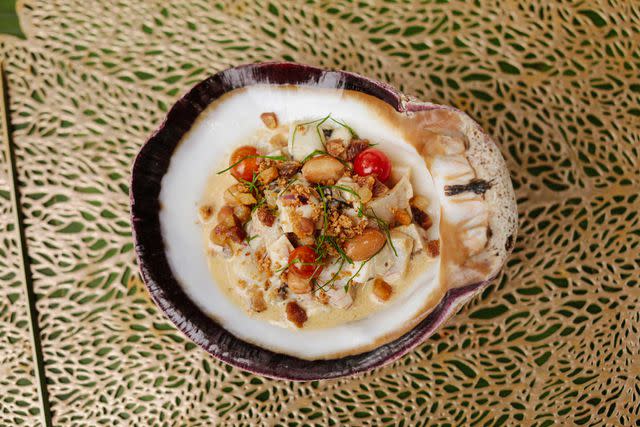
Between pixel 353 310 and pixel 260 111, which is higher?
pixel 260 111

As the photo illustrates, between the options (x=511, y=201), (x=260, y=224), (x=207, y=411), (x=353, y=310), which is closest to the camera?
(x=511, y=201)

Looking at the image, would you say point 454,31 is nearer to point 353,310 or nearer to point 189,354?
point 353,310

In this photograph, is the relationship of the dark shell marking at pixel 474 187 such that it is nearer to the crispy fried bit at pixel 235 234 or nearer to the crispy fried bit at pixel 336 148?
the crispy fried bit at pixel 336 148

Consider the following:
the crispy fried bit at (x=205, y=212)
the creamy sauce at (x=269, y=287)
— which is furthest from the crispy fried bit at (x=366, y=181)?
the crispy fried bit at (x=205, y=212)

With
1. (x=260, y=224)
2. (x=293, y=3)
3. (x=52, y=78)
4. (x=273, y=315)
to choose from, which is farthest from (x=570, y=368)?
(x=52, y=78)

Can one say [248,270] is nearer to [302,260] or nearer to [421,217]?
[302,260]

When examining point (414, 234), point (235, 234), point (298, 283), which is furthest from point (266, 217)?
point (414, 234)
